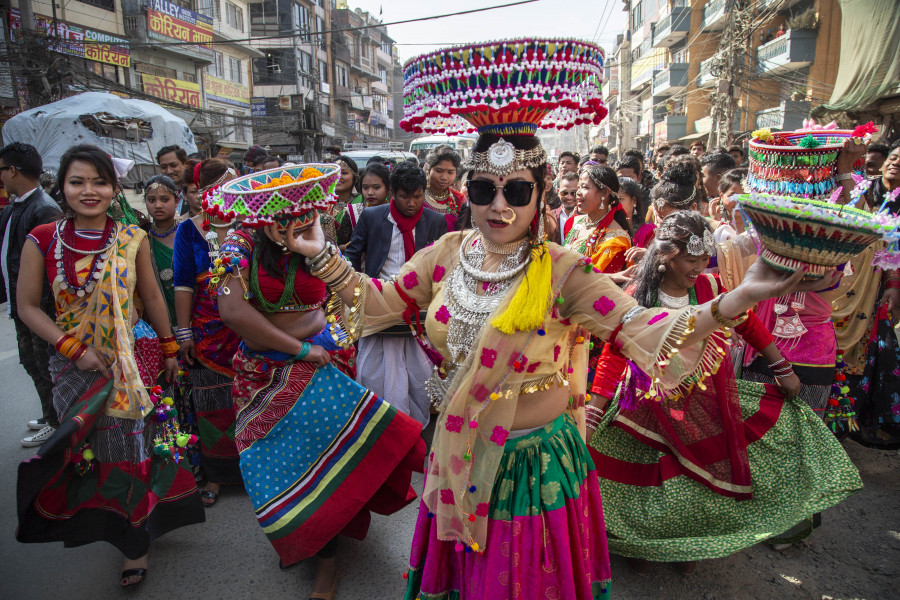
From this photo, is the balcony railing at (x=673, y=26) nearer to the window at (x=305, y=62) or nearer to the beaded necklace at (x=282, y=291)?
the window at (x=305, y=62)

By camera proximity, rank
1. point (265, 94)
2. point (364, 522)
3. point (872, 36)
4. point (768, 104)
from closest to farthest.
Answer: point (364, 522), point (872, 36), point (768, 104), point (265, 94)

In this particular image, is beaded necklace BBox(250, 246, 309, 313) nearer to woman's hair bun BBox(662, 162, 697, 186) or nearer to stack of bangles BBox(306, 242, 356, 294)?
stack of bangles BBox(306, 242, 356, 294)

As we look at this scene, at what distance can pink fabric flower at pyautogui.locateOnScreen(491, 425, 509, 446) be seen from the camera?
1860mm

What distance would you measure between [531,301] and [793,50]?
24.9m

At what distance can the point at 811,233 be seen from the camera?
1.39m

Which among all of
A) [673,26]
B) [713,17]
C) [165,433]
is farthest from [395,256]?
[673,26]

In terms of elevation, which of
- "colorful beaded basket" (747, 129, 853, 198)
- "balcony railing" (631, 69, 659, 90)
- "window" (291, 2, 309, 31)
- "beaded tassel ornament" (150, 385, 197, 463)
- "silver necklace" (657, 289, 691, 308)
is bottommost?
"beaded tassel ornament" (150, 385, 197, 463)

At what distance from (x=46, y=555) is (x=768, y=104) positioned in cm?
2983

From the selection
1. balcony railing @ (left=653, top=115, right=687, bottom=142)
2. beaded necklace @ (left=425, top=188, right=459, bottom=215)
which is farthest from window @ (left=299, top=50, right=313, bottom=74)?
beaded necklace @ (left=425, top=188, right=459, bottom=215)

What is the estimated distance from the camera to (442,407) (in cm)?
192

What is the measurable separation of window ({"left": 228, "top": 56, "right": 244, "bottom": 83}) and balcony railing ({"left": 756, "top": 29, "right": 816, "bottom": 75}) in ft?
86.1

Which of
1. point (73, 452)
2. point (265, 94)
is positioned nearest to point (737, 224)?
point (73, 452)

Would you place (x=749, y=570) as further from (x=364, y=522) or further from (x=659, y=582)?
(x=364, y=522)

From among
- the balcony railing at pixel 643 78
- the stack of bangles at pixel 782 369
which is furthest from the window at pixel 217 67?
the stack of bangles at pixel 782 369
